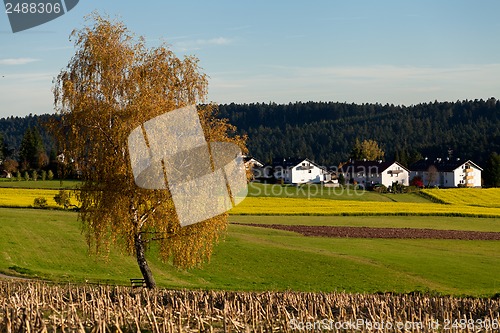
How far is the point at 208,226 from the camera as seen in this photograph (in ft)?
105

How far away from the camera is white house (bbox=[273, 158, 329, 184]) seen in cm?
16000

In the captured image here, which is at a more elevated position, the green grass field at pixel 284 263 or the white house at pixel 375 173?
the green grass field at pixel 284 263

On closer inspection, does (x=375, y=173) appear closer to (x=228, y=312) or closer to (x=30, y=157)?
(x=30, y=157)

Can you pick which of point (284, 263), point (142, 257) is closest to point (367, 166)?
point (284, 263)

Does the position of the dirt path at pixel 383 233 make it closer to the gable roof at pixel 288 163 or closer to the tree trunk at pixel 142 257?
the tree trunk at pixel 142 257

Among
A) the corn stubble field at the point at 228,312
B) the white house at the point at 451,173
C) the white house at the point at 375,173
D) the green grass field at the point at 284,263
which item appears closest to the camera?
the corn stubble field at the point at 228,312

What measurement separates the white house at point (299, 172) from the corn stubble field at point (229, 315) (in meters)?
134

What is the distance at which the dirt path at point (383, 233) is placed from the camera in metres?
61.1

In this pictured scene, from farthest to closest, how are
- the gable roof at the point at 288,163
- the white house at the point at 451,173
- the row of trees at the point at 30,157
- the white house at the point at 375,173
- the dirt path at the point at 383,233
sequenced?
the gable roof at the point at 288,163, the white house at the point at 451,173, the white house at the point at 375,173, the row of trees at the point at 30,157, the dirt path at the point at 383,233

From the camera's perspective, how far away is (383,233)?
6294 cm

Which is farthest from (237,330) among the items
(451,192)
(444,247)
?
(451,192)

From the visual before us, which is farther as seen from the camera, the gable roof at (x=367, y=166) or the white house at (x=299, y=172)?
the white house at (x=299, y=172)

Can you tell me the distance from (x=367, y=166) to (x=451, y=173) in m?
19.4

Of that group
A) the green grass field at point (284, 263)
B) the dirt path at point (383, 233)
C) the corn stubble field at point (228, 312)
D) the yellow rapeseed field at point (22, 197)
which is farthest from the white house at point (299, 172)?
the corn stubble field at point (228, 312)
